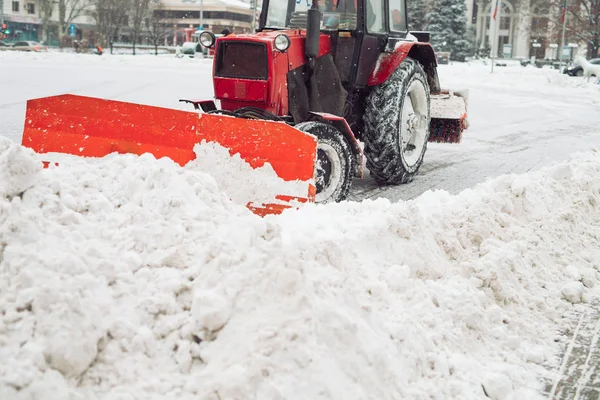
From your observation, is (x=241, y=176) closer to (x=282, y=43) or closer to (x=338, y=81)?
(x=282, y=43)

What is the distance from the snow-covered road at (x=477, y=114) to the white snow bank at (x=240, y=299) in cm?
274

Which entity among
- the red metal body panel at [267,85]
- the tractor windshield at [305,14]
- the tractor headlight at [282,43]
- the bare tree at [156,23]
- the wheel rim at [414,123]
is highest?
the bare tree at [156,23]

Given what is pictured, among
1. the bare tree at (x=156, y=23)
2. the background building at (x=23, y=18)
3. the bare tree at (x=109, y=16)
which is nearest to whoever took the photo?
the bare tree at (x=109, y=16)

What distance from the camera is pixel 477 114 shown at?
53.2ft

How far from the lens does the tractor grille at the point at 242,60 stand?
238 inches

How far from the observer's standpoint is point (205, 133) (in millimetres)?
5109

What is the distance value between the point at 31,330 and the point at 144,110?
9.10 ft

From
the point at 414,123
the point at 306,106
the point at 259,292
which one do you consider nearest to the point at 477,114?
the point at 414,123

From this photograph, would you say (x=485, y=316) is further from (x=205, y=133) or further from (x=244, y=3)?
(x=244, y=3)

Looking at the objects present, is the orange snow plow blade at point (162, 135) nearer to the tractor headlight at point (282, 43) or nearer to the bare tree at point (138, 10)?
the tractor headlight at point (282, 43)

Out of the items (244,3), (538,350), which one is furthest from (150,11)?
(538,350)

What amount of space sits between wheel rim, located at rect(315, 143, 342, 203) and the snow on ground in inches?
39.9

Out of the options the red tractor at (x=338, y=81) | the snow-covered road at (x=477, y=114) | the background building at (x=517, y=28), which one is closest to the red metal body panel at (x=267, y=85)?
the red tractor at (x=338, y=81)

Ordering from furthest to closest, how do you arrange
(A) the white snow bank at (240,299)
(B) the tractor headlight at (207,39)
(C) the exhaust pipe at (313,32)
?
(B) the tractor headlight at (207,39) → (C) the exhaust pipe at (313,32) → (A) the white snow bank at (240,299)
